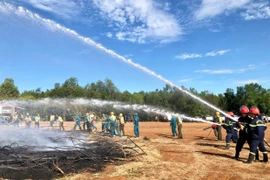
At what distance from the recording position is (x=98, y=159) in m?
11.2

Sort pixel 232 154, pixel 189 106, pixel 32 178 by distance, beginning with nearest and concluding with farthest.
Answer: pixel 32 178 → pixel 232 154 → pixel 189 106

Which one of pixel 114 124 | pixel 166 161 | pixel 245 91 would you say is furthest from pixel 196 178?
pixel 245 91

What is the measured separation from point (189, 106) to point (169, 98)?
6.88 metres

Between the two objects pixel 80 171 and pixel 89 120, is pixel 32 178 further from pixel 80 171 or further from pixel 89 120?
pixel 89 120

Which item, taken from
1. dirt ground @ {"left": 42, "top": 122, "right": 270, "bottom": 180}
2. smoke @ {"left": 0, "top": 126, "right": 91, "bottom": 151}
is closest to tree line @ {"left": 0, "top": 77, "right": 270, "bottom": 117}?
smoke @ {"left": 0, "top": 126, "right": 91, "bottom": 151}

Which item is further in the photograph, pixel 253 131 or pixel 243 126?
pixel 243 126

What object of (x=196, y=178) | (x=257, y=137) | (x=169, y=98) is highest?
(x=169, y=98)

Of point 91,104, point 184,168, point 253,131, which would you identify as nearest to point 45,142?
point 184,168

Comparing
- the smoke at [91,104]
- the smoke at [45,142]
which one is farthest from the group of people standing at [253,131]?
the smoke at [91,104]

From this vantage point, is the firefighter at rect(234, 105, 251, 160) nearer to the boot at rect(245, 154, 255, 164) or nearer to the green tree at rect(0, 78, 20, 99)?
the boot at rect(245, 154, 255, 164)

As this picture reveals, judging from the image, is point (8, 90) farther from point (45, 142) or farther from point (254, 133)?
point (254, 133)

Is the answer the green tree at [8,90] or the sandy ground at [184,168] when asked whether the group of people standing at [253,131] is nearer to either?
the sandy ground at [184,168]

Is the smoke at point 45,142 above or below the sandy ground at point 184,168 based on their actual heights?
above

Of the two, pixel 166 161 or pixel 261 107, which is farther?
pixel 261 107
